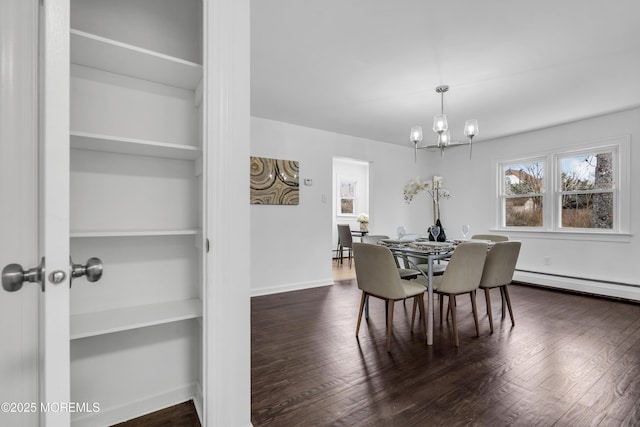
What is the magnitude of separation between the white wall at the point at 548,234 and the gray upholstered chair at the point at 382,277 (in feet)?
10.8

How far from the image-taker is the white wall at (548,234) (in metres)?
3.97

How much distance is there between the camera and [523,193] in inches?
202

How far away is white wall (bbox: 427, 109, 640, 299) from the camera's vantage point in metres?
3.97

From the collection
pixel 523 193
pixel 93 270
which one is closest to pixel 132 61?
pixel 93 270

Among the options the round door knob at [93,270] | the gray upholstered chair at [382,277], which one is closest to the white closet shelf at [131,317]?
the round door knob at [93,270]

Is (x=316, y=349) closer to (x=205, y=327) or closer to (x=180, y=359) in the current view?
(x=180, y=359)

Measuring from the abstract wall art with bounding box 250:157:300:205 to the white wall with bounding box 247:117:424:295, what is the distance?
0.29 feet

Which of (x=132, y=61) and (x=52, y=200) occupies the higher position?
(x=132, y=61)

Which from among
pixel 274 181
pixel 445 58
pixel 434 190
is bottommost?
pixel 434 190

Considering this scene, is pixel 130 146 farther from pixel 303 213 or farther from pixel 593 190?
pixel 593 190

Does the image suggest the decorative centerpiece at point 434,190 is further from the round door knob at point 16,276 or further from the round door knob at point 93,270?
the round door knob at point 16,276

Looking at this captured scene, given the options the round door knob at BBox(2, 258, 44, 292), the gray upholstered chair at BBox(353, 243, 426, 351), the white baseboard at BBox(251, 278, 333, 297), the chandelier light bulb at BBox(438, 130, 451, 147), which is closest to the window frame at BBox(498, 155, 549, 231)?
the chandelier light bulb at BBox(438, 130, 451, 147)

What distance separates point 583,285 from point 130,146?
554 cm

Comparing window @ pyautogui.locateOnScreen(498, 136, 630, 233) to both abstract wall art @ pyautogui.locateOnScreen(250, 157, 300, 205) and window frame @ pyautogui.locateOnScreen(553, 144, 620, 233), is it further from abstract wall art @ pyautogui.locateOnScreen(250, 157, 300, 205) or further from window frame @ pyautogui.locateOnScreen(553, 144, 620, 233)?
abstract wall art @ pyautogui.locateOnScreen(250, 157, 300, 205)
